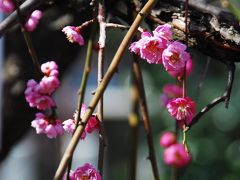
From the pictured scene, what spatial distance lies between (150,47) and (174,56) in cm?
4

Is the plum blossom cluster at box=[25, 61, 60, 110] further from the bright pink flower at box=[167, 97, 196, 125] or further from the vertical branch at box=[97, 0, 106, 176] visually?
the bright pink flower at box=[167, 97, 196, 125]

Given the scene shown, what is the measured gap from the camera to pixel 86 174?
888mm

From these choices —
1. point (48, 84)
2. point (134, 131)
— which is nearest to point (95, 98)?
point (48, 84)

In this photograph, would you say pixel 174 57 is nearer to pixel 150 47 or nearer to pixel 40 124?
pixel 150 47

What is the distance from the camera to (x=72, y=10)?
146 centimetres

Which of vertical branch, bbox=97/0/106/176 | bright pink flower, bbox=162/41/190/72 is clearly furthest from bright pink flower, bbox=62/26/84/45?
bright pink flower, bbox=162/41/190/72

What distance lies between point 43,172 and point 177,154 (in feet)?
15.7

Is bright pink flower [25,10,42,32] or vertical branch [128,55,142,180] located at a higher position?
bright pink flower [25,10,42,32]

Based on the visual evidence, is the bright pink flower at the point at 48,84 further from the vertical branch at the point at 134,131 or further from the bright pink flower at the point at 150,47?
the vertical branch at the point at 134,131

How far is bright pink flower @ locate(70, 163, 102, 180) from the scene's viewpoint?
0.88 m

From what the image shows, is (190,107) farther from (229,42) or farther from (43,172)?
(43,172)

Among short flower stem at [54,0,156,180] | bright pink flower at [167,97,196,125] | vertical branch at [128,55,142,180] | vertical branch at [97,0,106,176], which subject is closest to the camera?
short flower stem at [54,0,156,180]

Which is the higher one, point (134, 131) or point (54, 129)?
point (54, 129)

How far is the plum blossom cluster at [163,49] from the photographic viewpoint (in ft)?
2.96
